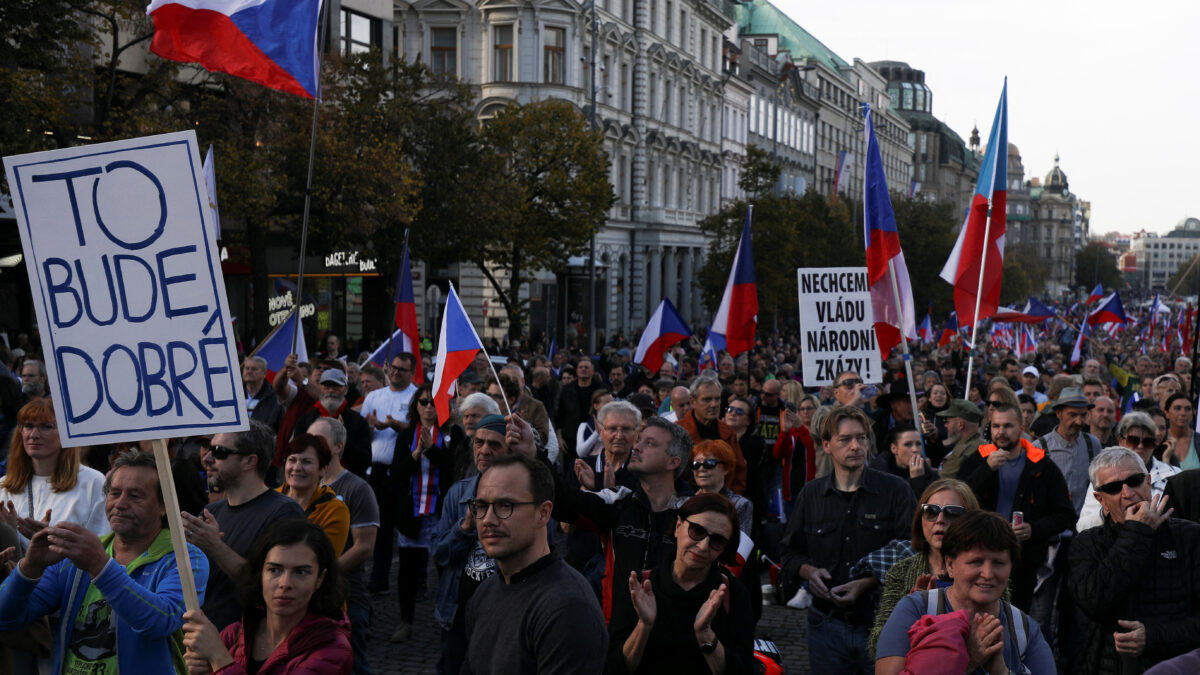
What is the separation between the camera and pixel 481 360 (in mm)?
14898

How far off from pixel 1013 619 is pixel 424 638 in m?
5.50

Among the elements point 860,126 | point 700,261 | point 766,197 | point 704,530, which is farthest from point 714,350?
point 860,126

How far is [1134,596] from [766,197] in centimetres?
3839

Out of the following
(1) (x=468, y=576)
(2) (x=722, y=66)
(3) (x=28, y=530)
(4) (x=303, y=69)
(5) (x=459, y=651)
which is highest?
(2) (x=722, y=66)

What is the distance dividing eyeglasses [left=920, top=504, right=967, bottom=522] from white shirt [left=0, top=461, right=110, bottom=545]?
3416 mm

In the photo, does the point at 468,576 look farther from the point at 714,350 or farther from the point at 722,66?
the point at 722,66

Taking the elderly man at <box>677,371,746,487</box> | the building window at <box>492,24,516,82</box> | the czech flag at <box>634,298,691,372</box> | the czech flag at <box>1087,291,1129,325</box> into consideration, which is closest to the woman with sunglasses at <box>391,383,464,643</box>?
the elderly man at <box>677,371,746,487</box>

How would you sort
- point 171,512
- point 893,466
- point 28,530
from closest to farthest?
point 171,512, point 28,530, point 893,466

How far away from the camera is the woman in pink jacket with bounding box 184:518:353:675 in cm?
368

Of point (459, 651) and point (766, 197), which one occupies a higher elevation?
point (766, 197)

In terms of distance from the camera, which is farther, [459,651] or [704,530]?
[459,651]

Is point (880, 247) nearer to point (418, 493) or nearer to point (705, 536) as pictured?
point (418, 493)

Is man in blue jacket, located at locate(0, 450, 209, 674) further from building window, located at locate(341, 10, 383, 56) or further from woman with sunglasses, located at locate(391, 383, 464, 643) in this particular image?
building window, located at locate(341, 10, 383, 56)

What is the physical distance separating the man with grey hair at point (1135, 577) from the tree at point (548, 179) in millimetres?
29835
